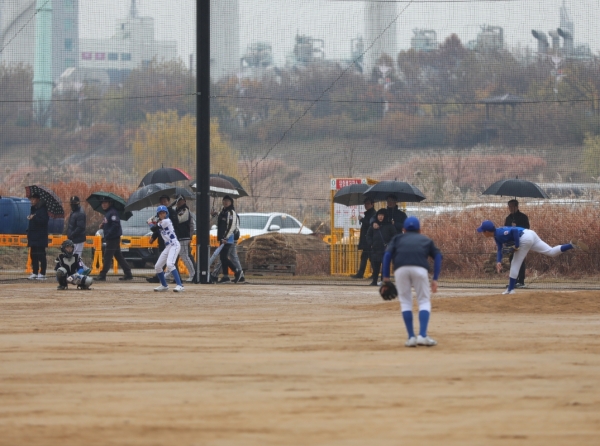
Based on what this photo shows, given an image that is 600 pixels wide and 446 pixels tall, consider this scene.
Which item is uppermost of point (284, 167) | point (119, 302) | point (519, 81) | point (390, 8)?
point (390, 8)

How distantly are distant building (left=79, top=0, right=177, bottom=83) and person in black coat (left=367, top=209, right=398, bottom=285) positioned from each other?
8253 millimetres

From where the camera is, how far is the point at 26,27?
28.9m

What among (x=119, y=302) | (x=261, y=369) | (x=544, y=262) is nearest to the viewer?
(x=261, y=369)

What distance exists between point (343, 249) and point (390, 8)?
20.5ft

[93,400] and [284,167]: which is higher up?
[284,167]

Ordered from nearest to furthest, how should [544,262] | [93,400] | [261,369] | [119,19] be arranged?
[93,400] → [261,369] → [544,262] → [119,19]

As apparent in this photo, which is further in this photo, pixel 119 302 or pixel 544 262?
pixel 544 262

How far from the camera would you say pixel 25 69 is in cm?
2975

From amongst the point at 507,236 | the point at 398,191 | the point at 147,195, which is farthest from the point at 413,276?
the point at 147,195

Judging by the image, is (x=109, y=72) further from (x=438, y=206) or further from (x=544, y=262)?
(x=544, y=262)

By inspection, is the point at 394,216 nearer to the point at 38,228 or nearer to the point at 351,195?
the point at 351,195

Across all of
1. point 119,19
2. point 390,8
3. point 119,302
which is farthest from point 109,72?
point 119,302

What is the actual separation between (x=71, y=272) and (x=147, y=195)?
3.66 meters

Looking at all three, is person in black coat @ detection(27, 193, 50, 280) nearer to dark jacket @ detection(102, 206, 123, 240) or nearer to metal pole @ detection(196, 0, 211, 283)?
dark jacket @ detection(102, 206, 123, 240)
